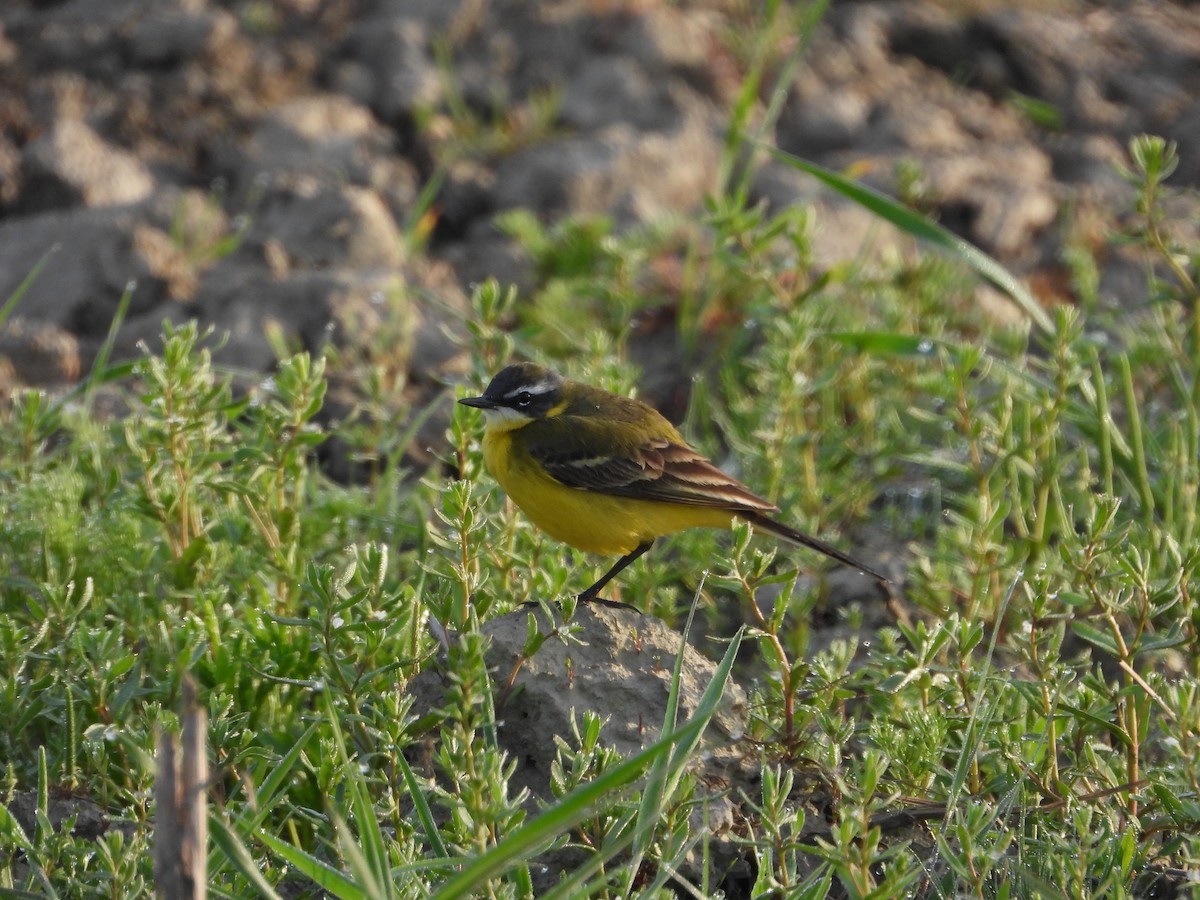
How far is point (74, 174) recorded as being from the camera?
756cm

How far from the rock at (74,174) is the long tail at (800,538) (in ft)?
13.8

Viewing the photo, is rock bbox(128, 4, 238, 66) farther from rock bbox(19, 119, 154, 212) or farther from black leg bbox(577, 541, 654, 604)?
black leg bbox(577, 541, 654, 604)

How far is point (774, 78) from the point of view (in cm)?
907

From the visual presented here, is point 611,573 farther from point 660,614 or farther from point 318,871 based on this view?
point 318,871

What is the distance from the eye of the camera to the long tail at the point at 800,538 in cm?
482

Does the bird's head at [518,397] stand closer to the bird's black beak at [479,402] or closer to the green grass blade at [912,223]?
the bird's black beak at [479,402]

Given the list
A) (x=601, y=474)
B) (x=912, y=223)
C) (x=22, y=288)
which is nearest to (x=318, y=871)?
(x=601, y=474)

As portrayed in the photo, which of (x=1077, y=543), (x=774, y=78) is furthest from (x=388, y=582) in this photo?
(x=774, y=78)

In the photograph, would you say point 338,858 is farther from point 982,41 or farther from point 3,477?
point 982,41

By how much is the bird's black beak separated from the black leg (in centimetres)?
71

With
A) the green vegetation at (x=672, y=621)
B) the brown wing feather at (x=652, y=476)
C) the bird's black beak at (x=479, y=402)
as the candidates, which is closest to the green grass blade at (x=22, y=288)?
the green vegetation at (x=672, y=621)

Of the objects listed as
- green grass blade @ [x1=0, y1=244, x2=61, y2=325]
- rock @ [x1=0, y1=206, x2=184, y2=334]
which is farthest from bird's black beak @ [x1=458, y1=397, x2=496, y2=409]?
rock @ [x1=0, y1=206, x2=184, y2=334]

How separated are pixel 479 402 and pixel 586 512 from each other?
1.76ft

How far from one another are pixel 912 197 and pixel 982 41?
2.56m
